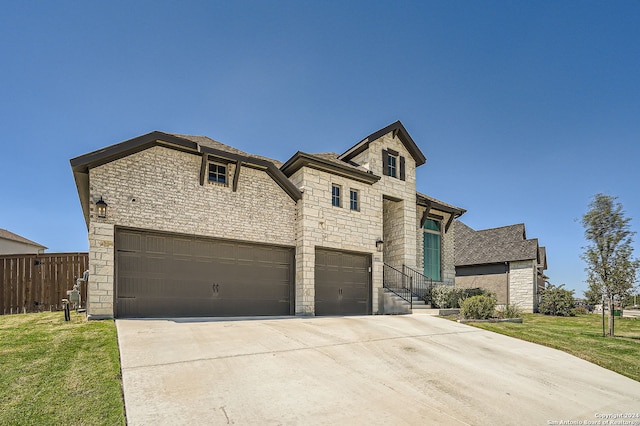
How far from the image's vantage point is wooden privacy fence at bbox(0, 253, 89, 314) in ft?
39.1

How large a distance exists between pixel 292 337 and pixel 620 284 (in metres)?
10.9

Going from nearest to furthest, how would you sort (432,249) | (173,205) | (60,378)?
(60,378) → (173,205) → (432,249)

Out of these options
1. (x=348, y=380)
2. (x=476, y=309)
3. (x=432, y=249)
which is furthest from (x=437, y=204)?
(x=348, y=380)

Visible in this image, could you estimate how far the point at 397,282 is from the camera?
16234 mm

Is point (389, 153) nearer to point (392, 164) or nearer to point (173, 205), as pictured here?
point (392, 164)

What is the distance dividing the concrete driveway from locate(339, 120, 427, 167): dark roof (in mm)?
9525

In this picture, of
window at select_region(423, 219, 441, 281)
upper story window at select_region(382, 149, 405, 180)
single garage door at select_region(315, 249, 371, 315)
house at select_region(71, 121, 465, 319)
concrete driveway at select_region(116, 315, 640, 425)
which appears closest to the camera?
concrete driveway at select_region(116, 315, 640, 425)

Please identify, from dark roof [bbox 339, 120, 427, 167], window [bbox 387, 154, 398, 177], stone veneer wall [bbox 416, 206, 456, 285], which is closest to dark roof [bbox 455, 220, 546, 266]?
stone veneer wall [bbox 416, 206, 456, 285]

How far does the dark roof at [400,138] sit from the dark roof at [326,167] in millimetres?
1264

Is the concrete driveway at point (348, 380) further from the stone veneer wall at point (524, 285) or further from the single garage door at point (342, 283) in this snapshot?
the stone veneer wall at point (524, 285)

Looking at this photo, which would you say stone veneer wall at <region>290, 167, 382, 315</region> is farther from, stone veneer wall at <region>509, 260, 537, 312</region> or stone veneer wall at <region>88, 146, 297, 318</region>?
stone veneer wall at <region>509, 260, 537, 312</region>

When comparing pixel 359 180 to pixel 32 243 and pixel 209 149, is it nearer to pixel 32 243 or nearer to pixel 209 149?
pixel 209 149

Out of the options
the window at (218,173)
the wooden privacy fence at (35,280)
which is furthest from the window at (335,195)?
the wooden privacy fence at (35,280)

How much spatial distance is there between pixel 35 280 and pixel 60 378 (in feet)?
32.9
